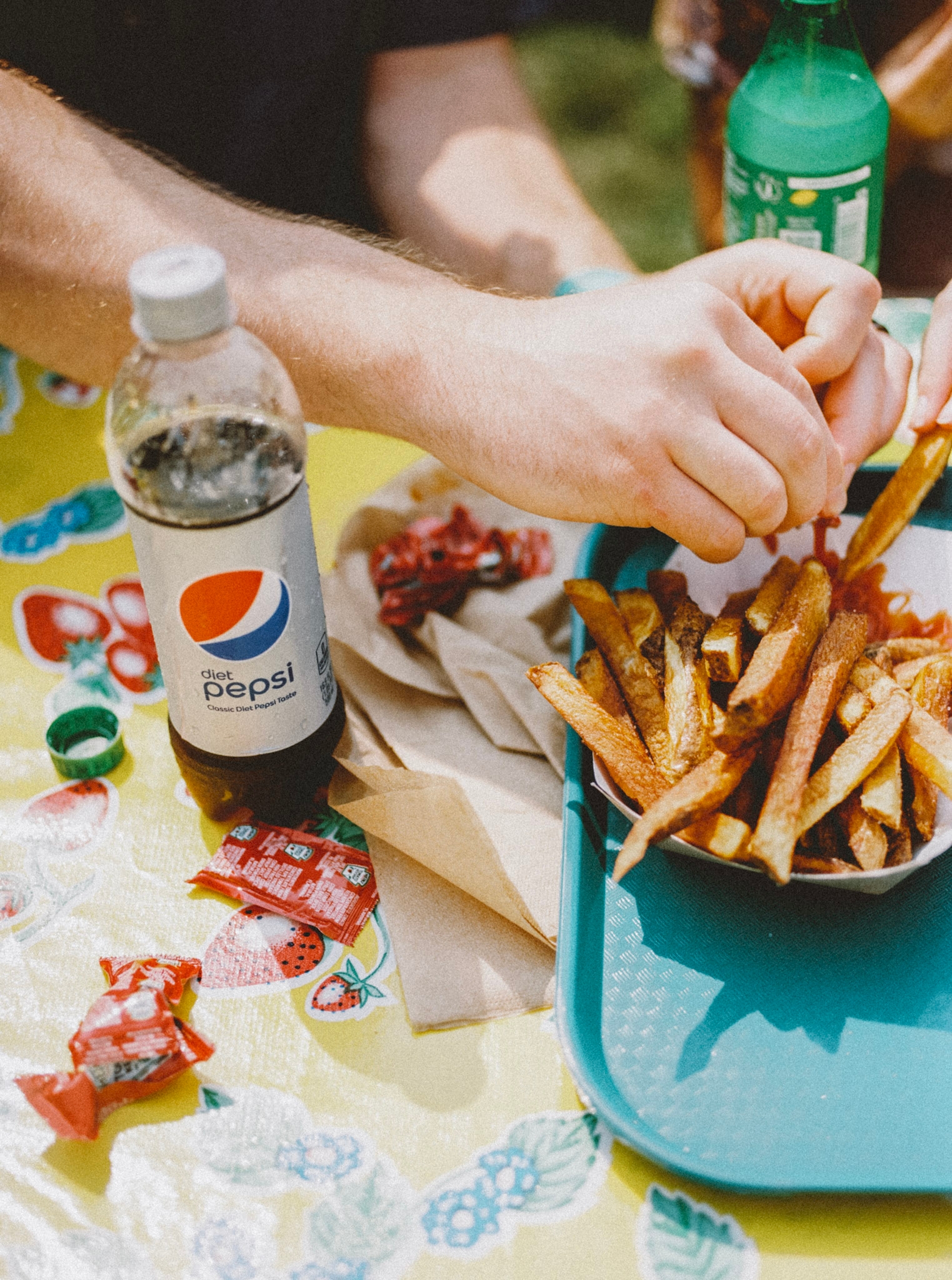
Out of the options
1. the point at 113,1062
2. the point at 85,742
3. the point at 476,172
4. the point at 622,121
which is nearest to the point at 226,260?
the point at 85,742

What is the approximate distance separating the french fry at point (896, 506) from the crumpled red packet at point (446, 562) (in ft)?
1.39

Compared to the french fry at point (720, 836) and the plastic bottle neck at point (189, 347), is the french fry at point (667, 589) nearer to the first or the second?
the french fry at point (720, 836)

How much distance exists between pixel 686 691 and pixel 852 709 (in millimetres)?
158

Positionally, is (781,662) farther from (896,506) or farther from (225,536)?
(225,536)

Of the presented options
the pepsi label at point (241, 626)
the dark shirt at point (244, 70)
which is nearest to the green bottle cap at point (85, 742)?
the pepsi label at point (241, 626)

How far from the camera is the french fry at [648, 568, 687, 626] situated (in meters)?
1.20

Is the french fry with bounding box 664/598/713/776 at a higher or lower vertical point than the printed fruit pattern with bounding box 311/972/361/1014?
higher

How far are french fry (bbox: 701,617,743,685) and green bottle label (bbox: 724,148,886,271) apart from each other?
0.73 metres

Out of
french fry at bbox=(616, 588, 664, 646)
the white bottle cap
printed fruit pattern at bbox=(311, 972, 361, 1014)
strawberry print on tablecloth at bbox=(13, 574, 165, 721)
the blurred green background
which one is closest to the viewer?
the white bottle cap

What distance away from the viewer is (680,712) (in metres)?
1.06

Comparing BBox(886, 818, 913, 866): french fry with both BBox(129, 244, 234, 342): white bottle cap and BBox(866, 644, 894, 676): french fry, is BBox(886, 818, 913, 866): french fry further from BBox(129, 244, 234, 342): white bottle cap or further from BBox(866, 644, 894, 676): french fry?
BBox(129, 244, 234, 342): white bottle cap

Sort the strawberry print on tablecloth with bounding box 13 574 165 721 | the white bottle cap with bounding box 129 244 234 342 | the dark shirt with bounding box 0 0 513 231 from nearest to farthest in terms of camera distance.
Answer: the white bottle cap with bounding box 129 244 234 342 < the strawberry print on tablecloth with bounding box 13 574 165 721 < the dark shirt with bounding box 0 0 513 231

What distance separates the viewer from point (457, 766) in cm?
128

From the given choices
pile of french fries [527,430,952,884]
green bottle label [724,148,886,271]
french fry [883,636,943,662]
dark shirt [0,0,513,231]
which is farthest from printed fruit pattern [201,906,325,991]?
dark shirt [0,0,513,231]
